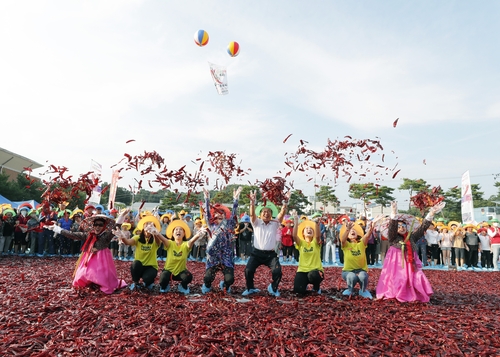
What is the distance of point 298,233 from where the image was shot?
27.9 ft

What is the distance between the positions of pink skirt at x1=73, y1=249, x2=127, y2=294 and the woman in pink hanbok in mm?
5843

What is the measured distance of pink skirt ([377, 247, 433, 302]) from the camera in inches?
281

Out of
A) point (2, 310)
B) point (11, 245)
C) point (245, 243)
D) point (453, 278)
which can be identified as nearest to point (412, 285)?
point (453, 278)

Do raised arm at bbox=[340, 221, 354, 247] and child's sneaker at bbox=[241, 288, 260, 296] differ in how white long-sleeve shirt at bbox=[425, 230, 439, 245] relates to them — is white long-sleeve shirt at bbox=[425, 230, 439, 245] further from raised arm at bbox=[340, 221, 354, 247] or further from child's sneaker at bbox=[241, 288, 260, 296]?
child's sneaker at bbox=[241, 288, 260, 296]

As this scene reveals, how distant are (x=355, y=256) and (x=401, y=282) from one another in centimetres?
110

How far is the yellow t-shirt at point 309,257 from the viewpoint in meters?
7.89

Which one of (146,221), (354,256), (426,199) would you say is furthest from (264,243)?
(426,199)

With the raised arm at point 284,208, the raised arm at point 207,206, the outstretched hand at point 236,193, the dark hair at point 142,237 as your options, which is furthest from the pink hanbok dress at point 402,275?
the dark hair at point 142,237

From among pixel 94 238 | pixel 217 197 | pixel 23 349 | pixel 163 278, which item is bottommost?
pixel 23 349

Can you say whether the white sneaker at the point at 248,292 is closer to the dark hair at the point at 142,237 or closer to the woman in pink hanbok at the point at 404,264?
the dark hair at the point at 142,237

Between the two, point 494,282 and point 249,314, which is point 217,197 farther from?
point 494,282

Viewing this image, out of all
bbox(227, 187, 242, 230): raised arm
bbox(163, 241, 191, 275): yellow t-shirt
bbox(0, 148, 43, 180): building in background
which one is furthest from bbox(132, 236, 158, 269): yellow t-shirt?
bbox(0, 148, 43, 180): building in background

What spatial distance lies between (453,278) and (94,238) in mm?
12086

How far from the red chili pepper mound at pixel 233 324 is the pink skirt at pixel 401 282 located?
0.94 feet
